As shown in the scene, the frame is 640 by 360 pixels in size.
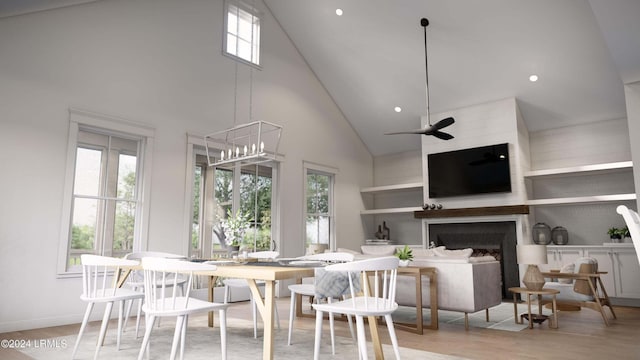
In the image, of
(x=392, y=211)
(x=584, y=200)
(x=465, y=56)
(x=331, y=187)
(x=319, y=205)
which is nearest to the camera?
(x=584, y=200)

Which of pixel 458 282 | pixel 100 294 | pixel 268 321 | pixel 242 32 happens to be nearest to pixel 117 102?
pixel 242 32

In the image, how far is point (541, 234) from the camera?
7.28 meters

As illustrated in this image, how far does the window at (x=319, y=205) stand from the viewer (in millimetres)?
8328

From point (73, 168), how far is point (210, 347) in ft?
9.22

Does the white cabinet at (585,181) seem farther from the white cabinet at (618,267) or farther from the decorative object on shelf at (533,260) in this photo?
the decorative object on shelf at (533,260)

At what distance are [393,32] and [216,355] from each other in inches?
227

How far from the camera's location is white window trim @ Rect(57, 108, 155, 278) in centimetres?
482

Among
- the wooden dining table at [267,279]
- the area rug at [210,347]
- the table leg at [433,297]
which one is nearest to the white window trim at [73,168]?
the area rug at [210,347]

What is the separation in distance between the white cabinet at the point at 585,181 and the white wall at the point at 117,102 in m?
4.07

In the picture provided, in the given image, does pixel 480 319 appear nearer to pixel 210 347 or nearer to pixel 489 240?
pixel 489 240

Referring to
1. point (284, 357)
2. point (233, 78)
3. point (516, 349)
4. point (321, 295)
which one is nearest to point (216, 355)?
point (284, 357)

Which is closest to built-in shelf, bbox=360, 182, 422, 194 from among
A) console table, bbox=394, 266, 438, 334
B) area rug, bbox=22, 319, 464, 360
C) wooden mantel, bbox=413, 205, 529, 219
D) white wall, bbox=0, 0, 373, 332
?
wooden mantel, bbox=413, 205, 529, 219

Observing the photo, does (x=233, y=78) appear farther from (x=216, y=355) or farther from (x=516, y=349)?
(x=516, y=349)

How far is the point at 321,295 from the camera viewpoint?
3.10 metres
